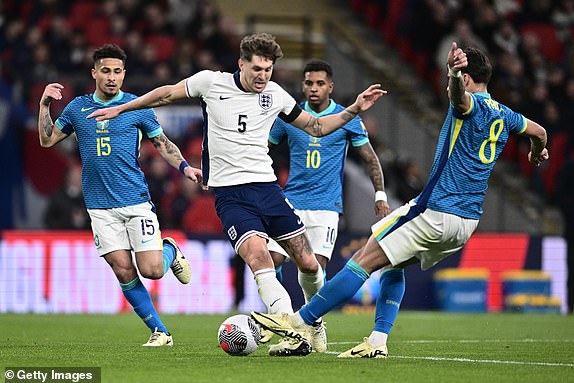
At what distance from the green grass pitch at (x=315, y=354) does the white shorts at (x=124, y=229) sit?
913mm

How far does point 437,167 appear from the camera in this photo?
367 inches

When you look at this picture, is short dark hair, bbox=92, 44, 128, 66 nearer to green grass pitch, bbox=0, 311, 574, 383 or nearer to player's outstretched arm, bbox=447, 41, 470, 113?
green grass pitch, bbox=0, 311, 574, 383

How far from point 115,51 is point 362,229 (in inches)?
400

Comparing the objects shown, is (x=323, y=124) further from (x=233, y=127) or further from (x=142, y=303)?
(x=142, y=303)

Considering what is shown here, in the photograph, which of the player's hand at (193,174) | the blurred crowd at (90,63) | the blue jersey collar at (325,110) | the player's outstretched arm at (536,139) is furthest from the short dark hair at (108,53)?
the blurred crowd at (90,63)

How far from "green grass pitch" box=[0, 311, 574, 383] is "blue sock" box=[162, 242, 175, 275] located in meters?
0.74

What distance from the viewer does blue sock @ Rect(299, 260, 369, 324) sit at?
364 inches

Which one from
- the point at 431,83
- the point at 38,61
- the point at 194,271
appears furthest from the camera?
the point at 431,83

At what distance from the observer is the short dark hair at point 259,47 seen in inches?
370

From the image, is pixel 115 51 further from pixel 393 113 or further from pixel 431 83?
pixel 431 83

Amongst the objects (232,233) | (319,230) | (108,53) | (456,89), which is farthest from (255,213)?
(108,53)

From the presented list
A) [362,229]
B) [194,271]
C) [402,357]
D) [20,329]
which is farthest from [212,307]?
[402,357]

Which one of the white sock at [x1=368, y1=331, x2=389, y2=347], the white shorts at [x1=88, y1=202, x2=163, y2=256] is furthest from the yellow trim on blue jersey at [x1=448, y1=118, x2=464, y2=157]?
the white shorts at [x1=88, y1=202, x2=163, y2=256]

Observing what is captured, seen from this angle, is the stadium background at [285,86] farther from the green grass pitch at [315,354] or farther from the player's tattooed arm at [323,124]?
the player's tattooed arm at [323,124]
